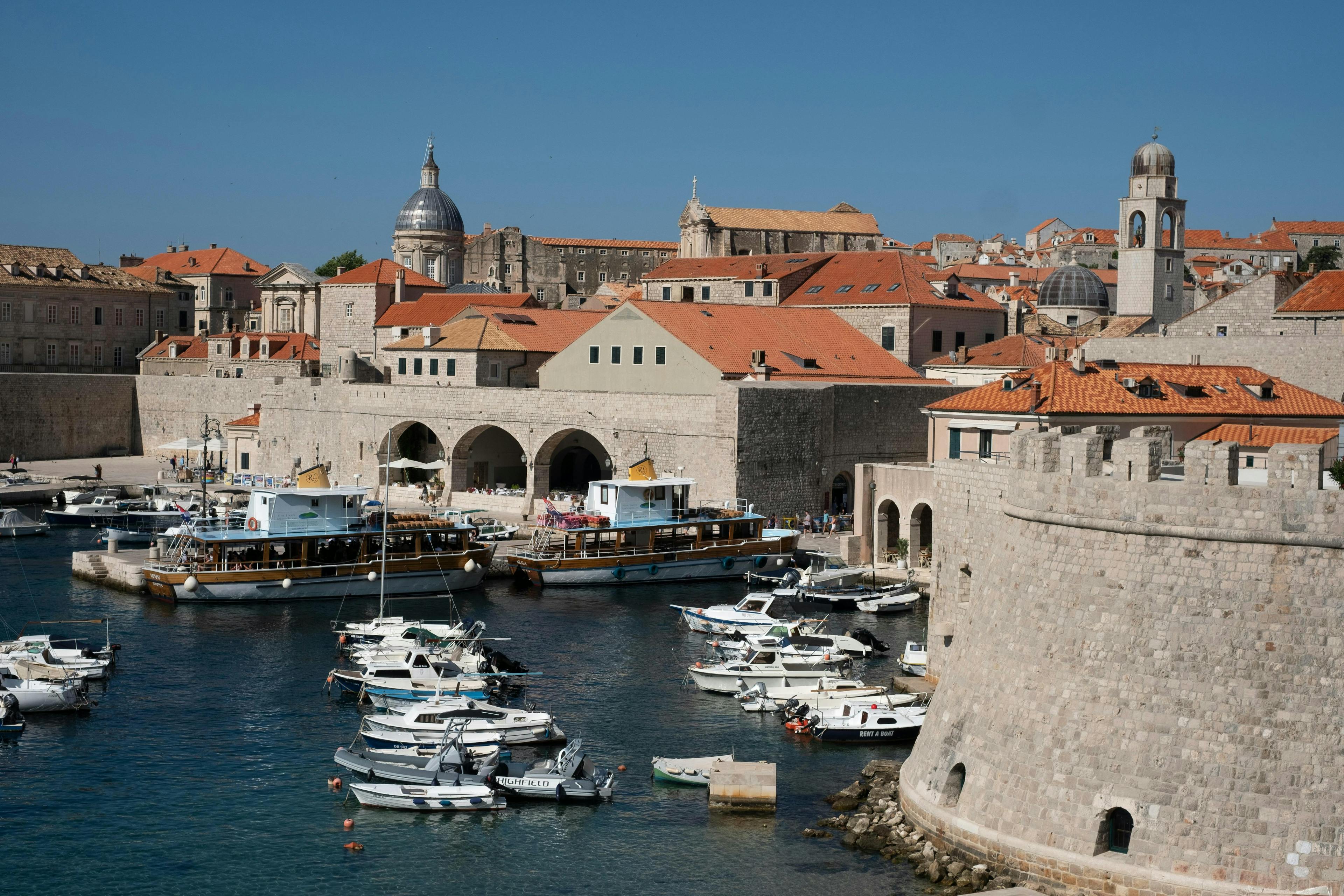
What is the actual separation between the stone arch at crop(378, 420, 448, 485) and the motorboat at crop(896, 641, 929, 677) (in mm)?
24422

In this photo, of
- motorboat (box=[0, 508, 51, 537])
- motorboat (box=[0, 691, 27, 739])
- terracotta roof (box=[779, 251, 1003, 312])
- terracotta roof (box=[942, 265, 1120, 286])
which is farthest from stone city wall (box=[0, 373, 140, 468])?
terracotta roof (box=[942, 265, 1120, 286])

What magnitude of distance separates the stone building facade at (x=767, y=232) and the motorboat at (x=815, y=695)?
2216 inches

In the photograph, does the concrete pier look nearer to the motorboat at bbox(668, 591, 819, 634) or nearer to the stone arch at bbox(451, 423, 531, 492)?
the motorboat at bbox(668, 591, 819, 634)

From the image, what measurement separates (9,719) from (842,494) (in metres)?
25.5

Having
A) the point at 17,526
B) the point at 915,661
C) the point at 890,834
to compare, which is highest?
the point at 17,526

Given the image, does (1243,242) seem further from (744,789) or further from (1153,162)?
(744,789)

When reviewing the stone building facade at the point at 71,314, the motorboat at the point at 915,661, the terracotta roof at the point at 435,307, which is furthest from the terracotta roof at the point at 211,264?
the motorboat at the point at 915,661

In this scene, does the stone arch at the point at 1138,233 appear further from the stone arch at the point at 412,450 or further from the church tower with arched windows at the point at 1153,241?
the stone arch at the point at 412,450

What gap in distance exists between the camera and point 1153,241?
5953cm

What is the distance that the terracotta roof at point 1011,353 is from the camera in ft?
152

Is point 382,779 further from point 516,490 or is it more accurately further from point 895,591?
point 516,490

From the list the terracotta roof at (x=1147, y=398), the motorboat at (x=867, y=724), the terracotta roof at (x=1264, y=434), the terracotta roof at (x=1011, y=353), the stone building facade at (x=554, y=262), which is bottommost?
the motorboat at (x=867, y=724)

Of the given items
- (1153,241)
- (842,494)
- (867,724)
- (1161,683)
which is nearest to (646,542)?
(842,494)

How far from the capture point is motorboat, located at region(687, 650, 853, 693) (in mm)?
24859
